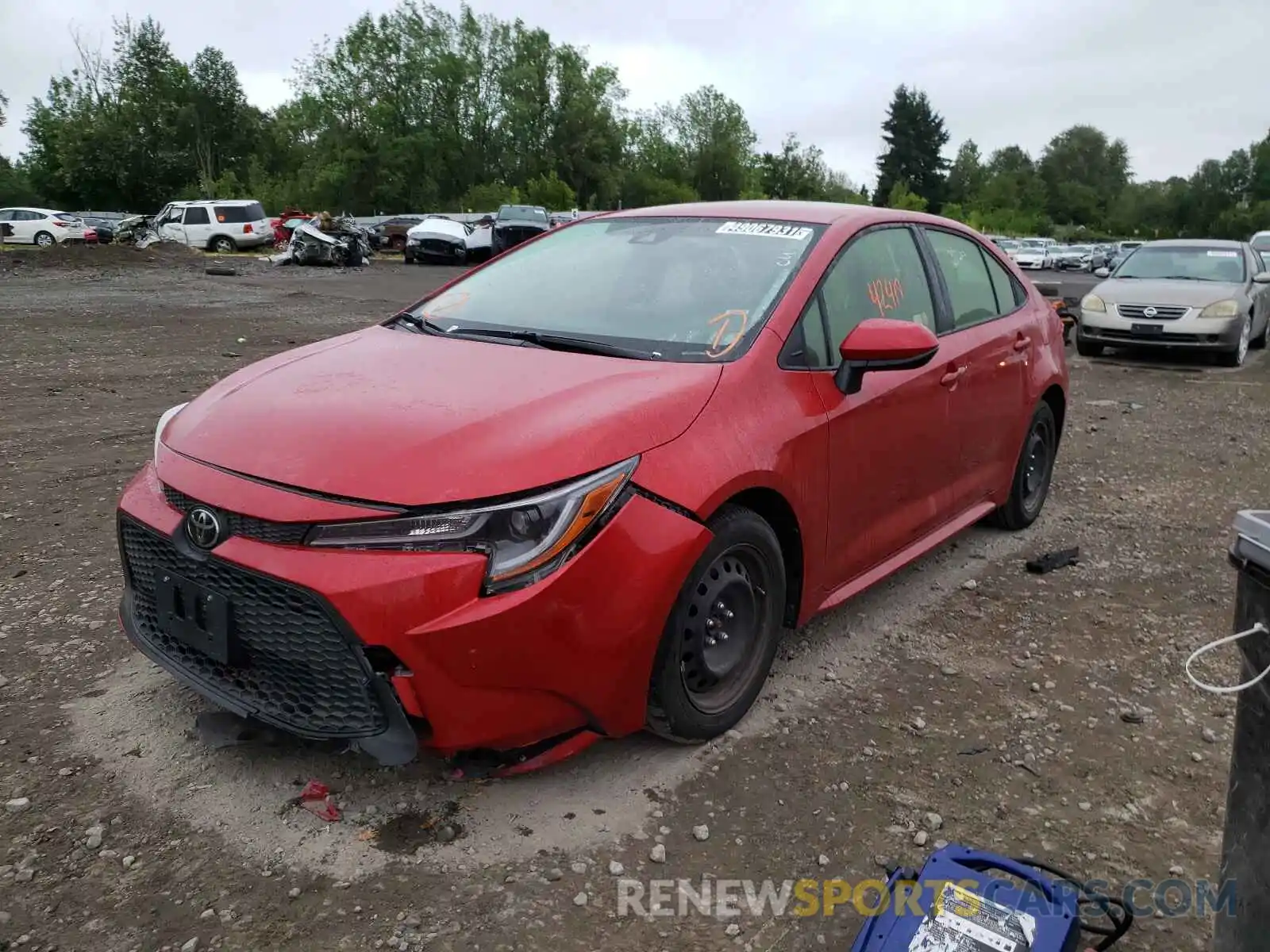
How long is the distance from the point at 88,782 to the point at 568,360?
1831mm

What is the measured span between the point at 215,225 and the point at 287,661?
107ft

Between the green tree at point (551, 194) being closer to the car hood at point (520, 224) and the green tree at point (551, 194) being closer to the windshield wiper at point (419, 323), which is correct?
the car hood at point (520, 224)

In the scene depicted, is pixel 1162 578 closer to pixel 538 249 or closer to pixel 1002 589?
pixel 1002 589

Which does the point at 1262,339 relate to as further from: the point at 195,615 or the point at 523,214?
the point at 523,214

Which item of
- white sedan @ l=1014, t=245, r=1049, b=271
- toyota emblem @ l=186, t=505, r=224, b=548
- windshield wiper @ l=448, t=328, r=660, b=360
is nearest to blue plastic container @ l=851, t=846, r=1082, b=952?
windshield wiper @ l=448, t=328, r=660, b=360

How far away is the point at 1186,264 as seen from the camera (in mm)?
12227

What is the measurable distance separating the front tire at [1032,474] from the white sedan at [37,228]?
119 ft

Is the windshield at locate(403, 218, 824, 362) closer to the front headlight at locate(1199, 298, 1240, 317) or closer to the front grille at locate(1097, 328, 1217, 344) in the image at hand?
the front grille at locate(1097, 328, 1217, 344)

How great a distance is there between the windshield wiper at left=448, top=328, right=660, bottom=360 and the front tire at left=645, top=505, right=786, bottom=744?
60 centimetres

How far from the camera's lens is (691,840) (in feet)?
8.71

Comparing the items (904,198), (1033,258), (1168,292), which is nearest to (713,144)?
(904,198)

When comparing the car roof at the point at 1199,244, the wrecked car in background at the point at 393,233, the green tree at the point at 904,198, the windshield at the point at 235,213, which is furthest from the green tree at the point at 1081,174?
the car roof at the point at 1199,244

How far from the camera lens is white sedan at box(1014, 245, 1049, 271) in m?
44.7

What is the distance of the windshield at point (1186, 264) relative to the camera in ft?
39.2
